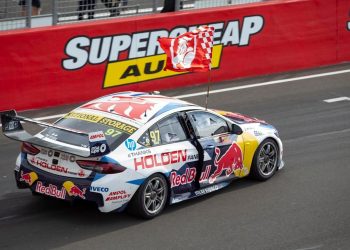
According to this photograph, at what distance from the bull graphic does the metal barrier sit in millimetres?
6180

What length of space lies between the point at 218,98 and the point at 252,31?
2.25 meters

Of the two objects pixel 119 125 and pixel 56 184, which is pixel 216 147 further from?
pixel 56 184

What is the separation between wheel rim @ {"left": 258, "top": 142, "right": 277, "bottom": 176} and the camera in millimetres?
12234

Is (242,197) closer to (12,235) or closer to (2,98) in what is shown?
(12,235)

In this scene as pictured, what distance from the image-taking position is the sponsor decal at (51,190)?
33.7 feet

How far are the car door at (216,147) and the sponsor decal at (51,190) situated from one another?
80.8 inches

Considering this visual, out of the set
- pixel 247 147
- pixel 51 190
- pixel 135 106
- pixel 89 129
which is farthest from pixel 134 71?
pixel 51 190

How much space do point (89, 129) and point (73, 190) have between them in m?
0.88

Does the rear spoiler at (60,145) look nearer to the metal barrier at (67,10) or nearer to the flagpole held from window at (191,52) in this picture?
the flagpole held from window at (191,52)

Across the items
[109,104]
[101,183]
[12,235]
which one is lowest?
[12,235]

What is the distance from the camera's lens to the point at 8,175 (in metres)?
12.4

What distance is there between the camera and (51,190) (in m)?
10.4

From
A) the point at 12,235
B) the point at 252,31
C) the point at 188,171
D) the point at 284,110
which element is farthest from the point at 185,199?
the point at 252,31

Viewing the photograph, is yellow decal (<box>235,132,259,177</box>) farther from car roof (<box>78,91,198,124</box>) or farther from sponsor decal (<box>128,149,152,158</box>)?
sponsor decal (<box>128,149,152,158</box>)
